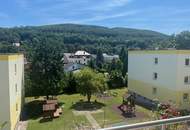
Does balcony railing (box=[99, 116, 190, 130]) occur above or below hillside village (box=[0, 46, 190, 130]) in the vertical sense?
above

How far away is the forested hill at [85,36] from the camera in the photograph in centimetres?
10941

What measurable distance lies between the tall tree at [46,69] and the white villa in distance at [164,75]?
10.3 metres

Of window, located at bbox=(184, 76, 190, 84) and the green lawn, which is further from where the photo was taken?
window, located at bbox=(184, 76, 190, 84)

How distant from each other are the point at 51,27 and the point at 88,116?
127 m

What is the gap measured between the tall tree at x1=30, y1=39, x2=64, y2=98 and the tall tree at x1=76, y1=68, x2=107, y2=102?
8.65ft

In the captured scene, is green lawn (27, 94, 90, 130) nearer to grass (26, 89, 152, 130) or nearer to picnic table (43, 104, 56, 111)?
grass (26, 89, 152, 130)

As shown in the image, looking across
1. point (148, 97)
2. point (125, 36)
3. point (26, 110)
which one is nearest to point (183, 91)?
point (148, 97)

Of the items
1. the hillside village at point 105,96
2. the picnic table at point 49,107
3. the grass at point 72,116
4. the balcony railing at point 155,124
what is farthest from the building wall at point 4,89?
the balcony railing at point 155,124

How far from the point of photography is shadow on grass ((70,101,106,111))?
92.2 ft

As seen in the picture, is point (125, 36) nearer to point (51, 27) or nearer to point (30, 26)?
point (51, 27)

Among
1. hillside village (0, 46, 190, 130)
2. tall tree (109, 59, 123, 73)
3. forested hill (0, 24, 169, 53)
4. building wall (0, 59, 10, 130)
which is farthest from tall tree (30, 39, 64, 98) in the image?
forested hill (0, 24, 169, 53)

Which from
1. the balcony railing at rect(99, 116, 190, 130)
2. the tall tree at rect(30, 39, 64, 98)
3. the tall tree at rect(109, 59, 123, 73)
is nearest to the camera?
the balcony railing at rect(99, 116, 190, 130)

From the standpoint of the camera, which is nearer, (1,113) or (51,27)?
(1,113)

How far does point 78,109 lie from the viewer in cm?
2795
